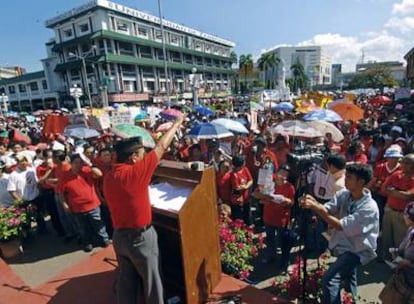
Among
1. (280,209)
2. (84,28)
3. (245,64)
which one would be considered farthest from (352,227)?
(245,64)

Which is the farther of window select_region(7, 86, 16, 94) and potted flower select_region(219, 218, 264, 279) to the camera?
window select_region(7, 86, 16, 94)

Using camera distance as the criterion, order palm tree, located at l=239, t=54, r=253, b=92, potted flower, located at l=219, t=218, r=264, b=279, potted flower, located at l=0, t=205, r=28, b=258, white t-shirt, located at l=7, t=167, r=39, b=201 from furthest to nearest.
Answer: palm tree, located at l=239, t=54, r=253, b=92
white t-shirt, located at l=7, t=167, r=39, b=201
potted flower, located at l=0, t=205, r=28, b=258
potted flower, located at l=219, t=218, r=264, b=279

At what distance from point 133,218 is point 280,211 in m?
2.48

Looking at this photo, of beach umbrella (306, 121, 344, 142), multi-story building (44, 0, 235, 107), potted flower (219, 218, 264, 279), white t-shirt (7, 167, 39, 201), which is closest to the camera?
potted flower (219, 218, 264, 279)

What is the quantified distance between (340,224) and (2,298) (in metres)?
4.37

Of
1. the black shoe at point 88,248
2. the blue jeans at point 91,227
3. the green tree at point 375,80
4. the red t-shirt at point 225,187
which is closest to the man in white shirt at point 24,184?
the blue jeans at point 91,227

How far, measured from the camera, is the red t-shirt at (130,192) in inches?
104

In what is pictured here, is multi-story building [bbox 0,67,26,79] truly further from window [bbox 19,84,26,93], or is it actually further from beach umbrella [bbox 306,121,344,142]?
beach umbrella [bbox 306,121,344,142]

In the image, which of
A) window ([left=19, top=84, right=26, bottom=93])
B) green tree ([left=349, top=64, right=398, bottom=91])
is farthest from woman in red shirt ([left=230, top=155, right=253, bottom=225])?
green tree ([left=349, top=64, right=398, bottom=91])

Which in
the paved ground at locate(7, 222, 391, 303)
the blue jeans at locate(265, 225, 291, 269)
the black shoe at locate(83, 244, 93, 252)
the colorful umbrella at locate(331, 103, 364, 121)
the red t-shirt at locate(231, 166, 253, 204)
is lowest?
the paved ground at locate(7, 222, 391, 303)

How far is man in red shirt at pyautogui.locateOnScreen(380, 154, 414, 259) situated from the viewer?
4.04 m

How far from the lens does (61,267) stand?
16.6 feet

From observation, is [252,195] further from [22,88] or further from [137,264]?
[22,88]

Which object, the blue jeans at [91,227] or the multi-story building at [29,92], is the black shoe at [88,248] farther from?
the multi-story building at [29,92]
